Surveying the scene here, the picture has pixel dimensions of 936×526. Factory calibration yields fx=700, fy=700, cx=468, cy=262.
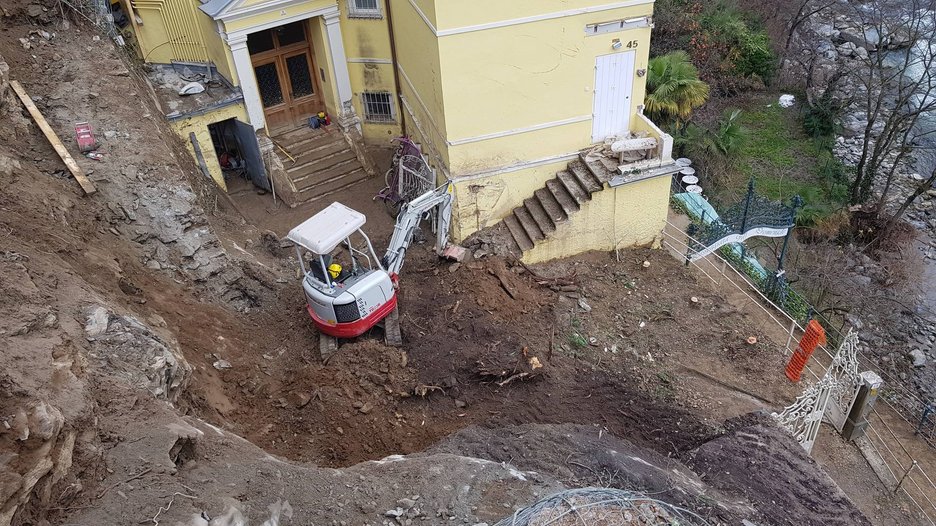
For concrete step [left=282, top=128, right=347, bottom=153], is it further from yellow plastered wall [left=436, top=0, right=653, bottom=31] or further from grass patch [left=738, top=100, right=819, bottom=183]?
grass patch [left=738, top=100, right=819, bottom=183]

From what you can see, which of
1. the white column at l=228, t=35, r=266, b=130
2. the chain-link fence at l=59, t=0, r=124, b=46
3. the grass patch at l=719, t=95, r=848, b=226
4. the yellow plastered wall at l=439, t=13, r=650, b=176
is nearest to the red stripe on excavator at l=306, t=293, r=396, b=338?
the yellow plastered wall at l=439, t=13, r=650, b=176

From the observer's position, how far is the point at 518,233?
1603 centimetres

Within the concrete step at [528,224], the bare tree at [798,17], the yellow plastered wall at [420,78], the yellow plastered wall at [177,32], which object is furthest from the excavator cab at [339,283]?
the bare tree at [798,17]

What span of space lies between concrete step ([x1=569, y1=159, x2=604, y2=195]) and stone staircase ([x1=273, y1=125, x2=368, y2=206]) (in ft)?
19.4

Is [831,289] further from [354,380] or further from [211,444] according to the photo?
[211,444]

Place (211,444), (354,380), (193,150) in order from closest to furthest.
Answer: (211,444), (354,380), (193,150)

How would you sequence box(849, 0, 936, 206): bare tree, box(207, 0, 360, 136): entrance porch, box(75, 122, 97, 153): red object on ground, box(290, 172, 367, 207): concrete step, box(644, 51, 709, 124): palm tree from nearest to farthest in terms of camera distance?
box(75, 122, 97, 153): red object on ground, box(207, 0, 360, 136): entrance porch, box(290, 172, 367, 207): concrete step, box(644, 51, 709, 124): palm tree, box(849, 0, 936, 206): bare tree

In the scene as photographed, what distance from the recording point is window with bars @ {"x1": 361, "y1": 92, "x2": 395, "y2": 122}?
19.0 m

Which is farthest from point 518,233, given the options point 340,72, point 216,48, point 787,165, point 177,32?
point 787,165

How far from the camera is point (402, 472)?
952 centimetres

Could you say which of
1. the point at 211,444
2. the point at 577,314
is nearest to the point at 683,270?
the point at 577,314

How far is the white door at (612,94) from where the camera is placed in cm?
1495

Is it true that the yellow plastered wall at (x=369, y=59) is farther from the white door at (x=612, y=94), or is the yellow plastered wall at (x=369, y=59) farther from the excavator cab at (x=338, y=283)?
the excavator cab at (x=338, y=283)

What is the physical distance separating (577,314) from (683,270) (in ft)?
10.6
